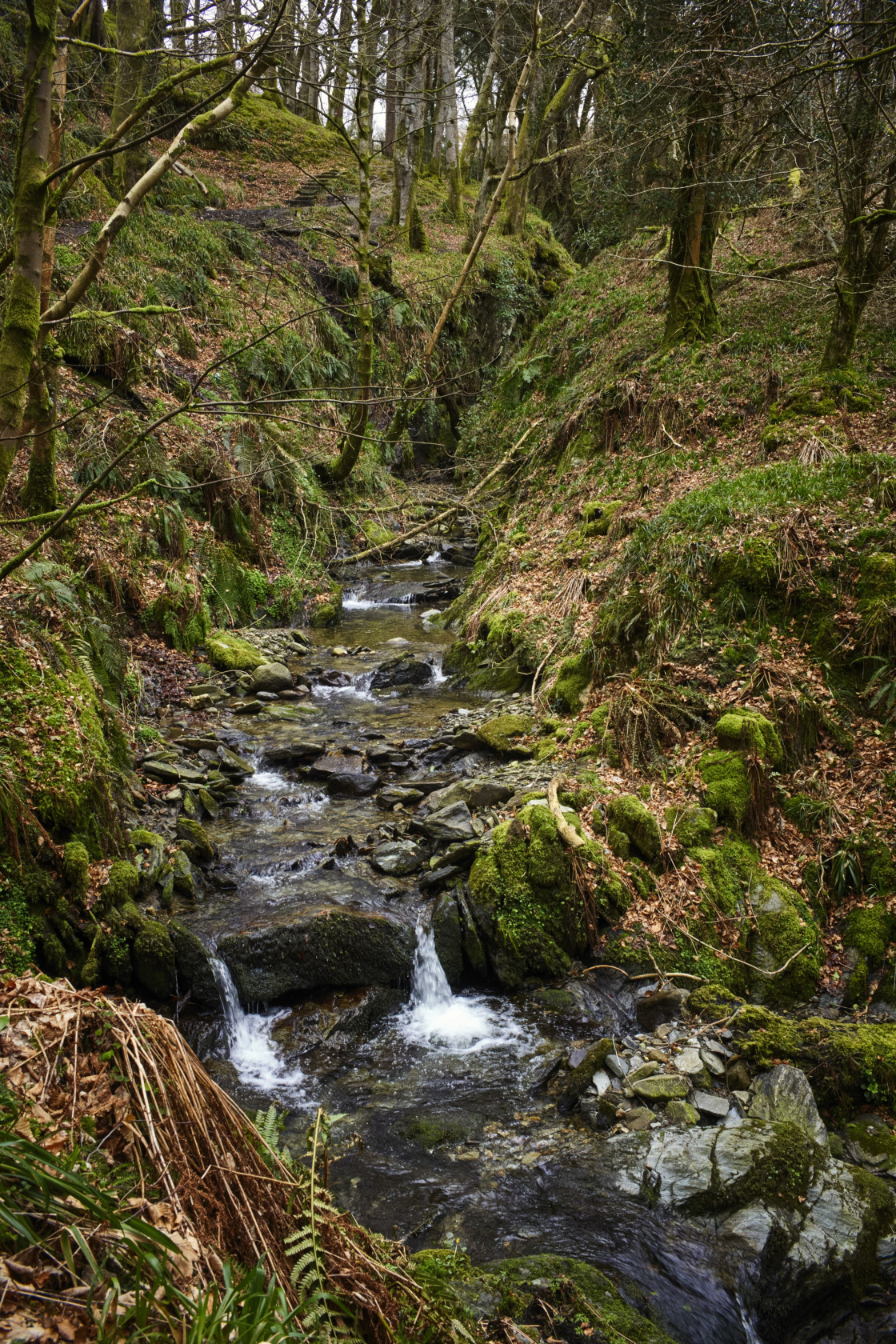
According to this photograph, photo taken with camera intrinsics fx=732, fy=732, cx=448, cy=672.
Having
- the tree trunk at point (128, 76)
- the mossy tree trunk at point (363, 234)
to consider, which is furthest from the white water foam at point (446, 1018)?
the tree trunk at point (128, 76)

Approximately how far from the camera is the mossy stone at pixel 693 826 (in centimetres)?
573

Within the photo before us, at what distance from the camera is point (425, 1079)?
4766 mm

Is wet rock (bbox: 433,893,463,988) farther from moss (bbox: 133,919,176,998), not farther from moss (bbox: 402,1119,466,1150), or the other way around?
moss (bbox: 133,919,176,998)

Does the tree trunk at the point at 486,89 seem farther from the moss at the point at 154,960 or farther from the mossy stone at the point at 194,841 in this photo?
the moss at the point at 154,960

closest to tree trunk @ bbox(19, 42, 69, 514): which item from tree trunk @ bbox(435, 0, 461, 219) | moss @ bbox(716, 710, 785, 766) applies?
moss @ bbox(716, 710, 785, 766)

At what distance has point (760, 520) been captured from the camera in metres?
7.12

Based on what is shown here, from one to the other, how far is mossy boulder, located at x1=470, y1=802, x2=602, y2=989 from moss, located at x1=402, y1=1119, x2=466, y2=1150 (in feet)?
4.07

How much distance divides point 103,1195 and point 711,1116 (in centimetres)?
379

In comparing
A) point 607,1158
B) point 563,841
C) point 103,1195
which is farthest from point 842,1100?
point 103,1195

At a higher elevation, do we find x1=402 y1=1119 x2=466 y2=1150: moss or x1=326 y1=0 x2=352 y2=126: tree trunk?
x1=326 y1=0 x2=352 y2=126: tree trunk

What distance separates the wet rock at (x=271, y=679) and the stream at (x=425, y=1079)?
2.28m

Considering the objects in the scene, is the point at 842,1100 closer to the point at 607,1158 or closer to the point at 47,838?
the point at 607,1158

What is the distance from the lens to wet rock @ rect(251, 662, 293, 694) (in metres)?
9.95

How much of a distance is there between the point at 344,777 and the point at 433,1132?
3.95m
